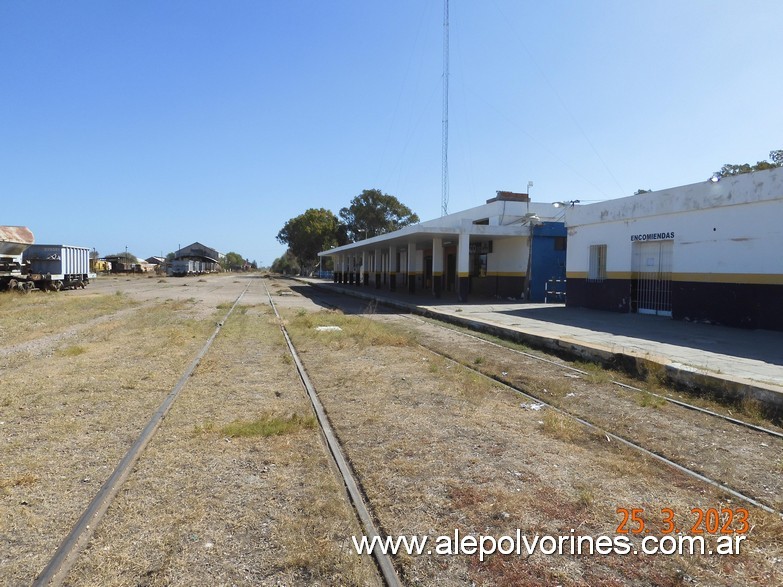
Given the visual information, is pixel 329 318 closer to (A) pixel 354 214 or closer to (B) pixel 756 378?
(B) pixel 756 378

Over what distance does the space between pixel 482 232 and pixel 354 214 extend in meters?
57.4

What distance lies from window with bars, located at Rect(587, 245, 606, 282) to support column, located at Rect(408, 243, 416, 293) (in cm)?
1688

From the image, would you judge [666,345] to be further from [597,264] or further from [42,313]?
[42,313]

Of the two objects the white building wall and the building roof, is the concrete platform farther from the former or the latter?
the building roof

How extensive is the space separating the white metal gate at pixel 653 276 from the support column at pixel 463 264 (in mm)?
8970

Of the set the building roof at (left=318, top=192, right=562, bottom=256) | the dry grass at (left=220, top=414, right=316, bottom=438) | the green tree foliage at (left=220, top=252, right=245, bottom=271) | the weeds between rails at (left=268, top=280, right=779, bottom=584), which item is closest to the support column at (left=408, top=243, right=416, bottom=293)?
the building roof at (left=318, top=192, right=562, bottom=256)

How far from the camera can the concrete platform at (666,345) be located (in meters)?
7.43

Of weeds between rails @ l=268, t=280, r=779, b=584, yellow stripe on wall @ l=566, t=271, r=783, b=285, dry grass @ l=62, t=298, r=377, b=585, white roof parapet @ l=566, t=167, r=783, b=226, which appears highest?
white roof parapet @ l=566, t=167, r=783, b=226

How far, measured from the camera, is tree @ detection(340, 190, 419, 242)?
260 ft

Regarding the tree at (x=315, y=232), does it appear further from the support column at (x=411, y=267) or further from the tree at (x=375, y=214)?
the support column at (x=411, y=267)

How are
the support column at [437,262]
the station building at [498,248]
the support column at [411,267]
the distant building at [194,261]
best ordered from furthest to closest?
the distant building at [194,261]
the support column at [411,267]
the support column at [437,262]
the station building at [498,248]

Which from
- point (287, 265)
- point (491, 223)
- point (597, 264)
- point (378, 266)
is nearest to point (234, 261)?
point (287, 265)

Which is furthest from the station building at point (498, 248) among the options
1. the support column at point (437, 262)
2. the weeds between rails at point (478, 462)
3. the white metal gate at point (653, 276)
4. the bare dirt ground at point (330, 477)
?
the weeds between rails at point (478, 462)

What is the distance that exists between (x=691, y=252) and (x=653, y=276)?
1.89m
